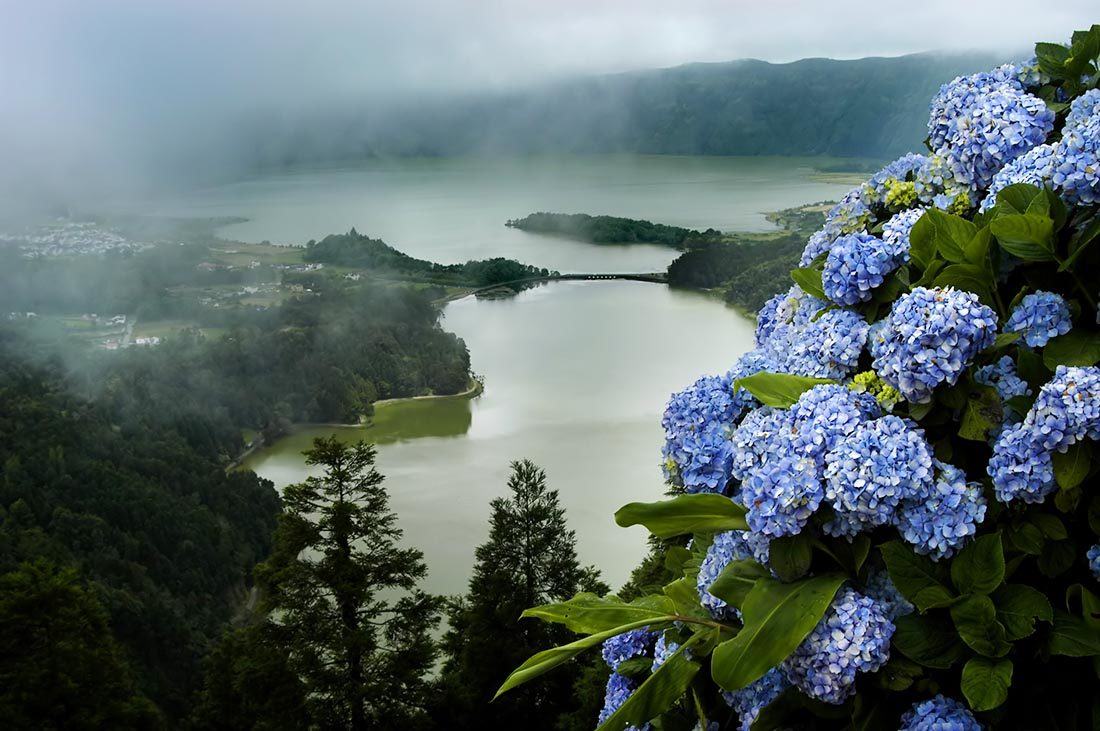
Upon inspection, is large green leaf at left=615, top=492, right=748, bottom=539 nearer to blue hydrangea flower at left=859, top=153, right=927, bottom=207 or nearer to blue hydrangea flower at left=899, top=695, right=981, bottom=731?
blue hydrangea flower at left=899, top=695, right=981, bottom=731

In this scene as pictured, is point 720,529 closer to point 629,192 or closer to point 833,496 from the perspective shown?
point 833,496

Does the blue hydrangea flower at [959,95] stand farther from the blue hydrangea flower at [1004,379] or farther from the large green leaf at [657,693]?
the large green leaf at [657,693]

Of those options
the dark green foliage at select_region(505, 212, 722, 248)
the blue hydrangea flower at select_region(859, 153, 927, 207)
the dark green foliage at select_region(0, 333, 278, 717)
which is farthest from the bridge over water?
the blue hydrangea flower at select_region(859, 153, 927, 207)

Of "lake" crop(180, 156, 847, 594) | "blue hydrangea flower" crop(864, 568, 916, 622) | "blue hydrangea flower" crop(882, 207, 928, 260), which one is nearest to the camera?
"blue hydrangea flower" crop(864, 568, 916, 622)

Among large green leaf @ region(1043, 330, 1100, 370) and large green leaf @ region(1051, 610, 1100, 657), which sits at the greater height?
large green leaf @ region(1043, 330, 1100, 370)

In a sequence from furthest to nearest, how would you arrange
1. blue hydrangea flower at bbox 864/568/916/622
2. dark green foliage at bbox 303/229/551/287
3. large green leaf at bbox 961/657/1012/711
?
1. dark green foliage at bbox 303/229/551/287
2. blue hydrangea flower at bbox 864/568/916/622
3. large green leaf at bbox 961/657/1012/711

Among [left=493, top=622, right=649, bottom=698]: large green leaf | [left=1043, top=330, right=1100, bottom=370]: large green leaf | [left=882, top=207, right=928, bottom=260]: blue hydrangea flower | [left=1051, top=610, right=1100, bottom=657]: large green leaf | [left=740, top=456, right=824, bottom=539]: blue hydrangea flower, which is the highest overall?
[left=882, top=207, right=928, bottom=260]: blue hydrangea flower

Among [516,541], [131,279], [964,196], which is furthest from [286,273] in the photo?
[964,196]
